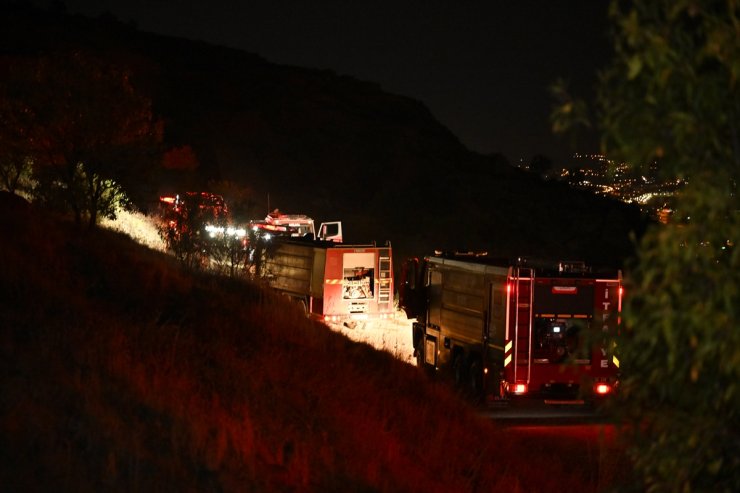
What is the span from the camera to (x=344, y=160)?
84375mm

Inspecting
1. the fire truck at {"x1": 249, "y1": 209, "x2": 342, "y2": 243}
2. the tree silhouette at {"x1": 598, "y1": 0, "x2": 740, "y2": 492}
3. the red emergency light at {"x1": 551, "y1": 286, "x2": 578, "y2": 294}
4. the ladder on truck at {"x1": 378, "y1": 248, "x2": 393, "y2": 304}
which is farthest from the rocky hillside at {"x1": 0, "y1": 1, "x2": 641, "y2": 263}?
the tree silhouette at {"x1": 598, "y1": 0, "x2": 740, "y2": 492}

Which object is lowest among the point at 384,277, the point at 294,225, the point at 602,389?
the point at 602,389

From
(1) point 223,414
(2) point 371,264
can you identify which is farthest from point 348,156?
(1) point 223,414

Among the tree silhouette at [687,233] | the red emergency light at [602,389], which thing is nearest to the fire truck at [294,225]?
the red emergency light at [602,389]

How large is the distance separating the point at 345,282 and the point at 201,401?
18.0 meters

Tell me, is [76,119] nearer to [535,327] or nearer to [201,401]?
[535,327]

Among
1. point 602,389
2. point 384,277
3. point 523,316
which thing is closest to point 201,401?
point 523,316

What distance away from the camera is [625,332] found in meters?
4.67

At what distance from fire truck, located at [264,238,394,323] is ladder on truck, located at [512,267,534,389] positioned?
10.6 metres

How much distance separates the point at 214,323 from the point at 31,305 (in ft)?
9.24

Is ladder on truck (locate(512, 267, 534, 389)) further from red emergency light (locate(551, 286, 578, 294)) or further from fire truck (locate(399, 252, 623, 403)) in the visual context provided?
red emergency light (locate(551, 286, 578, 294))

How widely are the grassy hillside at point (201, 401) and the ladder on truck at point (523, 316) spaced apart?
6.47 ft

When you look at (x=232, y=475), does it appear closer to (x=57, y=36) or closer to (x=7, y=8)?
(x=57, y=36)

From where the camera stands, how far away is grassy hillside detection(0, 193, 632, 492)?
27.2 feet
